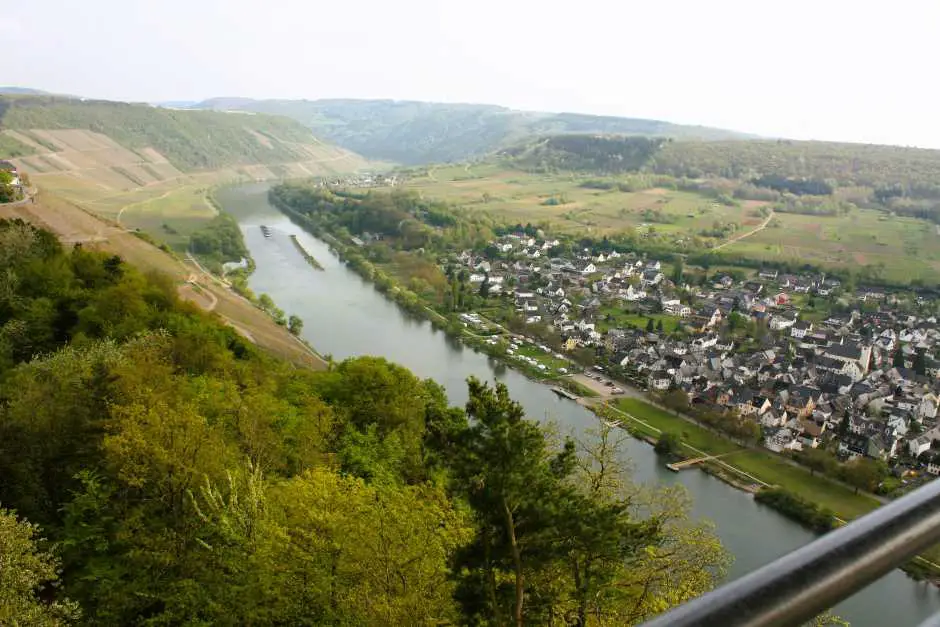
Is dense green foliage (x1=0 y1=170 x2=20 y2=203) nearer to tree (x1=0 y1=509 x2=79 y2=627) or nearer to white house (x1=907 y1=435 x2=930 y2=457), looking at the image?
tree (x1=0 y1=509 x2=79 y2=627)

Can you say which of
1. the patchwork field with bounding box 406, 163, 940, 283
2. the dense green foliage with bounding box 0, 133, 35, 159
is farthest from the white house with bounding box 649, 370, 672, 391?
the dense green foliage with bounding box 0, 133, 35, 159

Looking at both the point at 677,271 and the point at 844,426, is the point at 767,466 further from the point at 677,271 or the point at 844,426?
Result: the point at 677,271

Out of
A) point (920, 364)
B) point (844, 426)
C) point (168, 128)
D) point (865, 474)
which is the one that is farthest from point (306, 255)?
point (168, 128)

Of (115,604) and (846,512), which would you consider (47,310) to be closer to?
(115,604)

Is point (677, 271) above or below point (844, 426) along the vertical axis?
above

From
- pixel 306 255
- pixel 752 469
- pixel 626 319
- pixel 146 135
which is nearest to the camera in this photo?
pixel 752 469
